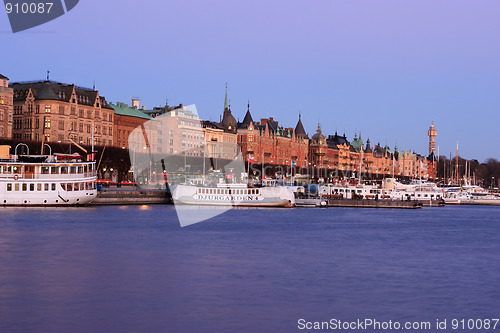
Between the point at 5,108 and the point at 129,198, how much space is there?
140 feet

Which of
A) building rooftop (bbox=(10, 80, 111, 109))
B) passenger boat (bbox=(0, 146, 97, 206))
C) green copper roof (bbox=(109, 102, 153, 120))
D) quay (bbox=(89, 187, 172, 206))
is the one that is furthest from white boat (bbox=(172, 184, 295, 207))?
green copper roof (bbox=(109, 102, 153, 120))

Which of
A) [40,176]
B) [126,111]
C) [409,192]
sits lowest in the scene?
[409,192]

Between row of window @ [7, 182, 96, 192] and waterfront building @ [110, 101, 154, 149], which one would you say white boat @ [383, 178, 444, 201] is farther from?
row of window @ [7, 182, 96, 192]

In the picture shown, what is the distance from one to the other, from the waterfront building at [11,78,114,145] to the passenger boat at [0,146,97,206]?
160 ft

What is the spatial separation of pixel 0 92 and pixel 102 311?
327ft

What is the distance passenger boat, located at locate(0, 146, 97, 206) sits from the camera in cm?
7281

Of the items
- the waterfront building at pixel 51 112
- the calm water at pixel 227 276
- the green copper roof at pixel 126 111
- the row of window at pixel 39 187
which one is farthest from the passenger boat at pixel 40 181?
the green copper roof at pixel 126 111

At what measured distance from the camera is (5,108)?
11894 centimetres

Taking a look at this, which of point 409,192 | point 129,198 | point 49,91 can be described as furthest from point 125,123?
point 129,198

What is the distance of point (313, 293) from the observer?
3006cm

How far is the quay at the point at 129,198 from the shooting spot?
3292 inches

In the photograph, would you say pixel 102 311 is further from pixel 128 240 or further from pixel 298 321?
pixel 128 240

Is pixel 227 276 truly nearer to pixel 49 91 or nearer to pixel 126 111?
pixel 49 91

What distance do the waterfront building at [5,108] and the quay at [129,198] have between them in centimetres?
3812
